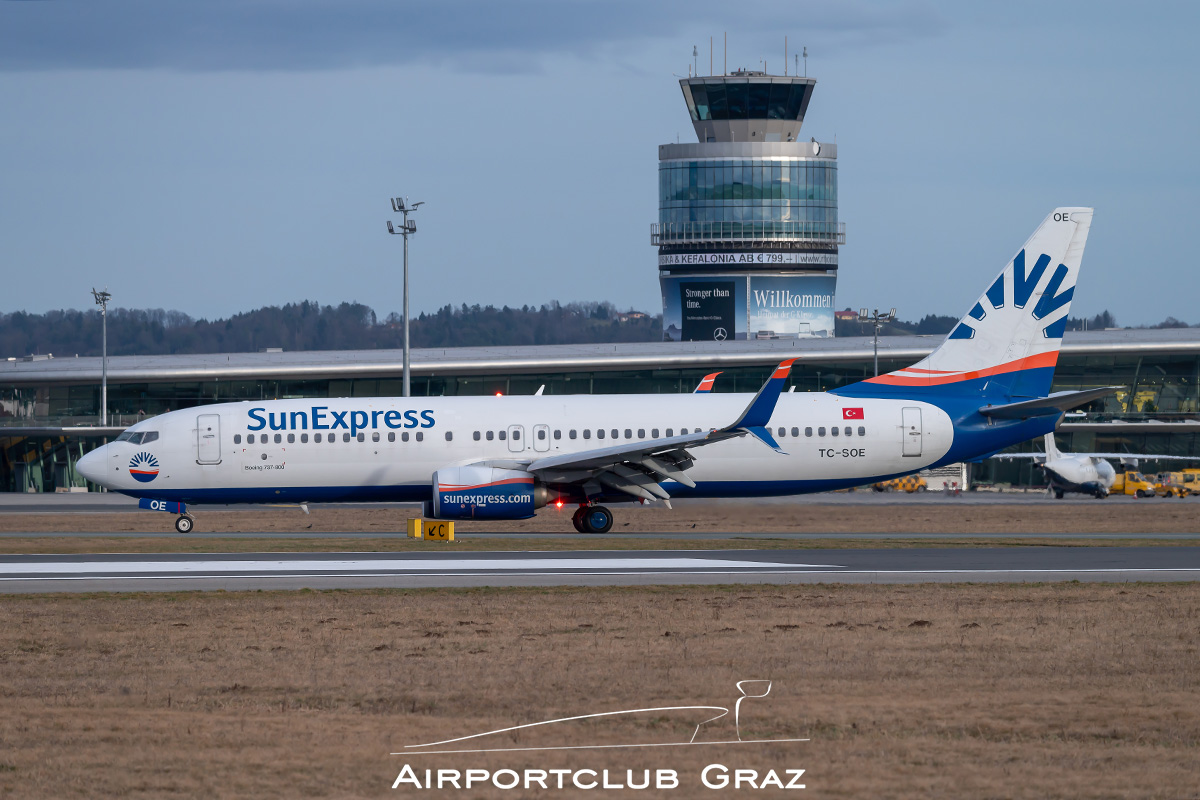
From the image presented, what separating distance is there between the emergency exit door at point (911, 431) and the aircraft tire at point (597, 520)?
27.1ft

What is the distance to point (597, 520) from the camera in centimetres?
3453

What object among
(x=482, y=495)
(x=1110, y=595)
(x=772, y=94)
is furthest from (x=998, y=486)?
(x=1110, y=595)

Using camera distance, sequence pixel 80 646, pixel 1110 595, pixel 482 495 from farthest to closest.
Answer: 1. pixel 482 495
2. pixel 1110 595
3. pixel 80 646

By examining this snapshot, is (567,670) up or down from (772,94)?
down

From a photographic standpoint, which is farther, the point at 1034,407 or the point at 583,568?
the point at 1034,407

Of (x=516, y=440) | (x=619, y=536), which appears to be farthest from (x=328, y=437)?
(x=619, y=536)

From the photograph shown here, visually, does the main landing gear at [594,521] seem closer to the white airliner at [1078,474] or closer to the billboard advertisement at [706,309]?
the white airliner at [1078,474]

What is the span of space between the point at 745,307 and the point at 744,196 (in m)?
9.12

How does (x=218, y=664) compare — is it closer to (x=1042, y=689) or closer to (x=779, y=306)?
(x=1042, y=689)

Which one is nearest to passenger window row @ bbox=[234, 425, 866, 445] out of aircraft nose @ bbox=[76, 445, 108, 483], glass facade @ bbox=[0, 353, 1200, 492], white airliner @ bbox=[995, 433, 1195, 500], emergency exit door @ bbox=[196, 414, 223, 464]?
emergency exit door @ bbox=[196, 414, 223, 464]

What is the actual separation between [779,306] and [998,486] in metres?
32.8

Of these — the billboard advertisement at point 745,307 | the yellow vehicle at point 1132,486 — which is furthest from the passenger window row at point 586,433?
the billboard advertisement at point 745,307

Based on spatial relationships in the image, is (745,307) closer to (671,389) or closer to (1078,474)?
(671,389)

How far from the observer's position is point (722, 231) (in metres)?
108
